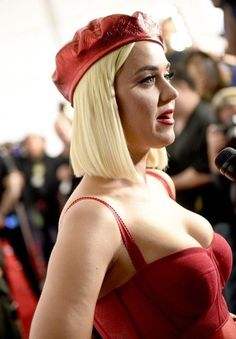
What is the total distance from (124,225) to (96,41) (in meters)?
0.46

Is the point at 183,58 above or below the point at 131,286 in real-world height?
below

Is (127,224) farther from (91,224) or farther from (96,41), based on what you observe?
(96,41)

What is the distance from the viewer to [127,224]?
3.97ft

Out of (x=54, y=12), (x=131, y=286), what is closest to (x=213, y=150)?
(x=131, y=286)

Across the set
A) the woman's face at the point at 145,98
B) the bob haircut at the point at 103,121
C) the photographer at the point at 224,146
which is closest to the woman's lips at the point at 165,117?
the woman's face at the point at 145,98

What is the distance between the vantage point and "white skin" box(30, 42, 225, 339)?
3.55 feet

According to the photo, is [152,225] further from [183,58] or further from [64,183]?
[64,183]

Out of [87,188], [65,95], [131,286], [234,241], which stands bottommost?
[234,241]

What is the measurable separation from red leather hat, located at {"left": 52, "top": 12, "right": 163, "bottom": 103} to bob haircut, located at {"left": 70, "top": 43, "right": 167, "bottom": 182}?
0.02 meters

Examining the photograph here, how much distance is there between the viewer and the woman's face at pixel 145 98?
128 cm

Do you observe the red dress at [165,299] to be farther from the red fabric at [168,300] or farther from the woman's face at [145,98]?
the woman's face at [145,98]

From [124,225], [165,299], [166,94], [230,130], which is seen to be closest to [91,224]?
[124,225]

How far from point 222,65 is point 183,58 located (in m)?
0.31

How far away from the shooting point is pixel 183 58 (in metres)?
A: 3.33
